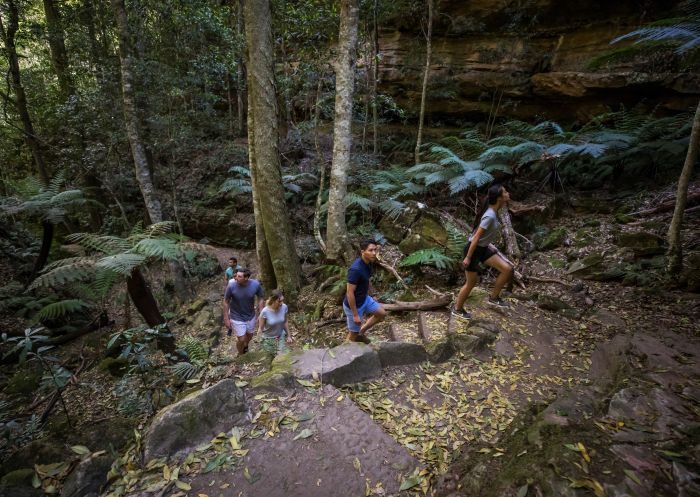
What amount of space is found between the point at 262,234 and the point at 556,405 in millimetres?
5523

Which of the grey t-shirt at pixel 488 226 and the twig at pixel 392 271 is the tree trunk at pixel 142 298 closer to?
the twig at pixel 392 271

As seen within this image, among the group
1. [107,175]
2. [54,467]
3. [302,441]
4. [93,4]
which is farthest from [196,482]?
[93,4]

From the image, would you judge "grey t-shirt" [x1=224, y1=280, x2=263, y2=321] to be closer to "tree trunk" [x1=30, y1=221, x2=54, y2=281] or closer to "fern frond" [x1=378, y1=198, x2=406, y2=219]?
"fern frond" [x1=378, y1=198, x2=406, y2=219]

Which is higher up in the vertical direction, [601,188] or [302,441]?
[601,188]

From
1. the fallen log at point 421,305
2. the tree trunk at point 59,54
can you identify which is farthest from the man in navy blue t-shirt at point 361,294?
the tree trunk at point 59,54

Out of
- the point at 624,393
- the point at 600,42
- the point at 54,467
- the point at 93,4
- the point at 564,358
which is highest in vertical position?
the point at 93,4

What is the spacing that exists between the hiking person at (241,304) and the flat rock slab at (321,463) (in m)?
2.31

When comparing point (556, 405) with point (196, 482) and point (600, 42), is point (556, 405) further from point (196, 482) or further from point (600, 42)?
point (600, 42)

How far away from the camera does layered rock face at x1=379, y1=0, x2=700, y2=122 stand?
8997 mm

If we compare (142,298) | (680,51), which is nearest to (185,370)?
(142,298)

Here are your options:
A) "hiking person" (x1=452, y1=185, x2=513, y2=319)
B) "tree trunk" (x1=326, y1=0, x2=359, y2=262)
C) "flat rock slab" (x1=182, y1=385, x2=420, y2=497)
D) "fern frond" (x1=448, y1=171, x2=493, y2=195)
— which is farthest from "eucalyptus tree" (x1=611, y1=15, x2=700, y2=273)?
"flat rock slab" (x1=182, y1=385, x2=420, y2=497)

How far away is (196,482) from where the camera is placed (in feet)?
7.16

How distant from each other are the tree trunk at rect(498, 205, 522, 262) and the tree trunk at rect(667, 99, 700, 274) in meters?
2.02

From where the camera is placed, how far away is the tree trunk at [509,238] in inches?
235
